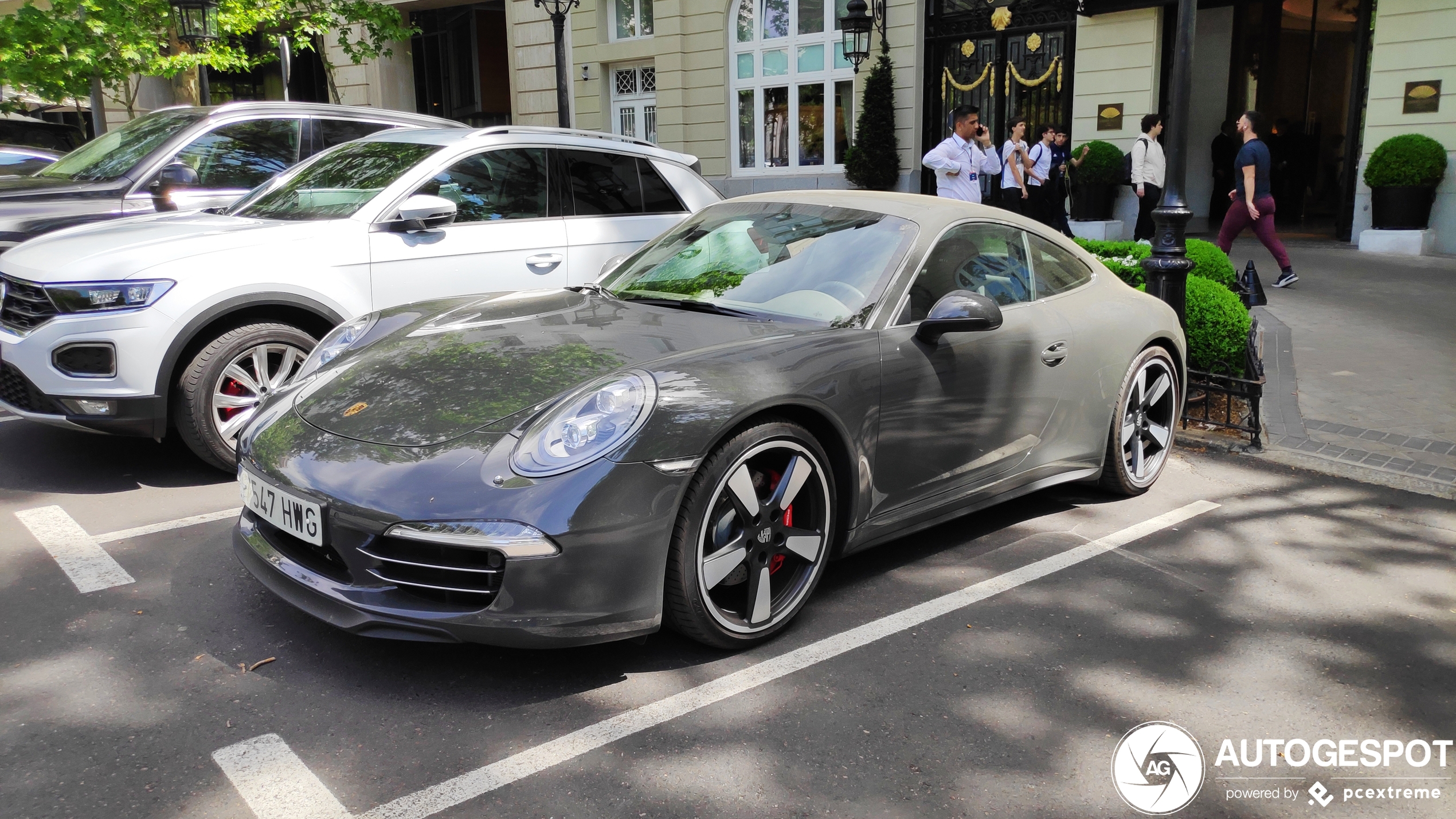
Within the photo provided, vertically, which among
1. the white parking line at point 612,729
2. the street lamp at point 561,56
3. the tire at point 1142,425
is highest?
the street lamp at point 561,56

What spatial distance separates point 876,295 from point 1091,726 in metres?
1.71

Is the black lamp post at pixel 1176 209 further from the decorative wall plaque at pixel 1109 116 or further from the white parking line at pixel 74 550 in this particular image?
the decorative wall plaque at pixel 1109 116

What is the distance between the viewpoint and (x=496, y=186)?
249 inches

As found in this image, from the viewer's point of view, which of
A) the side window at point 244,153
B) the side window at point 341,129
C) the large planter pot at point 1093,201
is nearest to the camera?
the side window at point 244,153

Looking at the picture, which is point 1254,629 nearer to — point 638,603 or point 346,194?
point 638,603

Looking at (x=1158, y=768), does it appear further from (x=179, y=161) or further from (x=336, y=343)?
(x=179, y=161)

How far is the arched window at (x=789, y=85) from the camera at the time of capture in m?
19.7

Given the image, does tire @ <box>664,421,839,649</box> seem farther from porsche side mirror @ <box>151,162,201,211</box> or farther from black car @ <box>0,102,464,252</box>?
porsche side mirror @ <box>151,162,201,211</box>

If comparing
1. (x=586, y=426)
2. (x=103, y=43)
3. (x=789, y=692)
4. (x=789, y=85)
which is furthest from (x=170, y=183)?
(x=789, y=85)

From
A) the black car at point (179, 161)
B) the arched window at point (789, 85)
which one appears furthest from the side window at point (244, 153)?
the arched window at point (789, 85)

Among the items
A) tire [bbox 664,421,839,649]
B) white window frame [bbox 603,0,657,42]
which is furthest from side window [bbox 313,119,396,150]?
white window frame [bbox 603,0,657,42]

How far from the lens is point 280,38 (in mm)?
15711

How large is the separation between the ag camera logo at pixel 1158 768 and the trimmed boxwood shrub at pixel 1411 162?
12.4 m

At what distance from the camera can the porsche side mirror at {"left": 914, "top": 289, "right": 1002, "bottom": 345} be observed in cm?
402
